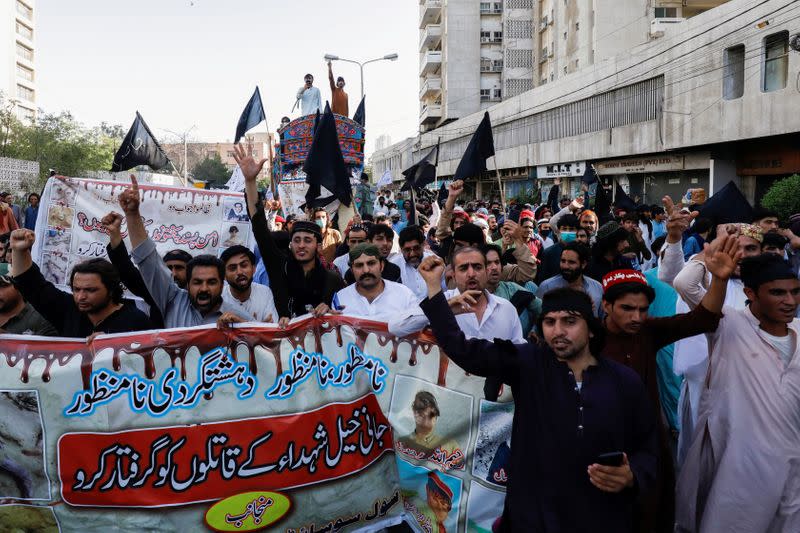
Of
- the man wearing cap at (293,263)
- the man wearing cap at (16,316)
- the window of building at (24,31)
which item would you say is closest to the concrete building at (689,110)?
the man wearing cap at (293,263)

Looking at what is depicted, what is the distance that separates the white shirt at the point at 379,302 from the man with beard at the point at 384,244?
132 centimetres

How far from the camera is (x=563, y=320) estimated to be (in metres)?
2.94

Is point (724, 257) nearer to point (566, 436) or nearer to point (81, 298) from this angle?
point (566, 436)

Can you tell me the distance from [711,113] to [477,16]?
4420cm

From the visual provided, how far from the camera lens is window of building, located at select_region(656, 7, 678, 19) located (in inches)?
1469

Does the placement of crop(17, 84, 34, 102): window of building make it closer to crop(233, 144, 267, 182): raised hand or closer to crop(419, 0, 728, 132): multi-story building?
crop(419, 0, 728, 132): multi-story building

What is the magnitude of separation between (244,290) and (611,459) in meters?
2.98

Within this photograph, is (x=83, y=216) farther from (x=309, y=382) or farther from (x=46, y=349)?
(x=309, y=382)

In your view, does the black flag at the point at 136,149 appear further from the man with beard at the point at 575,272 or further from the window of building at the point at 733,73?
the window of building at the point at 733,73

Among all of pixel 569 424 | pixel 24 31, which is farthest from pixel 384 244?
pixel 24 31

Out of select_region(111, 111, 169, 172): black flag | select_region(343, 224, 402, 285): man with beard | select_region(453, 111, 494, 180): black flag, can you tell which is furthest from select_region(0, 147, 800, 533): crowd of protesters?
select_region(111, 111, 169, 172): black flag

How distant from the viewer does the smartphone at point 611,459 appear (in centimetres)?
263

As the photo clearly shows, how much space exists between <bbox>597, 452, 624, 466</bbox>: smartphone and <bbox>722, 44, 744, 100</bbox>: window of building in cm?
2170

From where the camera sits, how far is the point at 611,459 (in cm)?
264
